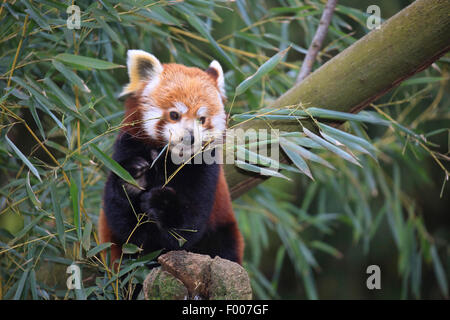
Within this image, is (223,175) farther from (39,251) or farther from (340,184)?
(340,184)

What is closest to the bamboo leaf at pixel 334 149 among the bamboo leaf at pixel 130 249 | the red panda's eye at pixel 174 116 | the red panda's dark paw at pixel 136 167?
the red panda's eye at pixel 174 116

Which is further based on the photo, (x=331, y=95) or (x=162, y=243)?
(x=331, y=95)

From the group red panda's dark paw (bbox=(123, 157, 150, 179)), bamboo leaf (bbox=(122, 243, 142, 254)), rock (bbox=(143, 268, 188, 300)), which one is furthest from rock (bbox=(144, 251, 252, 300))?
red panda's dark paw (bbox=(123, 157, 150, 179))

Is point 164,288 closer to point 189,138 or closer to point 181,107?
point 189,138

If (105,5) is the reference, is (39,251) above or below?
below

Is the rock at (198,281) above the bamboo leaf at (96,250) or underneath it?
underneath

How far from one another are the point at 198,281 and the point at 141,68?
873 mm

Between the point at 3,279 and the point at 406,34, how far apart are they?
1.91m

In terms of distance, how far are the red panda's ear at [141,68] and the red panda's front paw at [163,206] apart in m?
0.44

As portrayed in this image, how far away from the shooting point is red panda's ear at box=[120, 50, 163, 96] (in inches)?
71.0

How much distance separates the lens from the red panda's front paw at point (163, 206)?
1669 mm

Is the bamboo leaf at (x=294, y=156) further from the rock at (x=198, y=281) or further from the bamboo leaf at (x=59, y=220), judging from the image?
the bamboo leaf at (x=59, y=220)

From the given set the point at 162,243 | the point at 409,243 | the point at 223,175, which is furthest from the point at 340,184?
the point at 162,243

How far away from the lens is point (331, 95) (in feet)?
6.15
